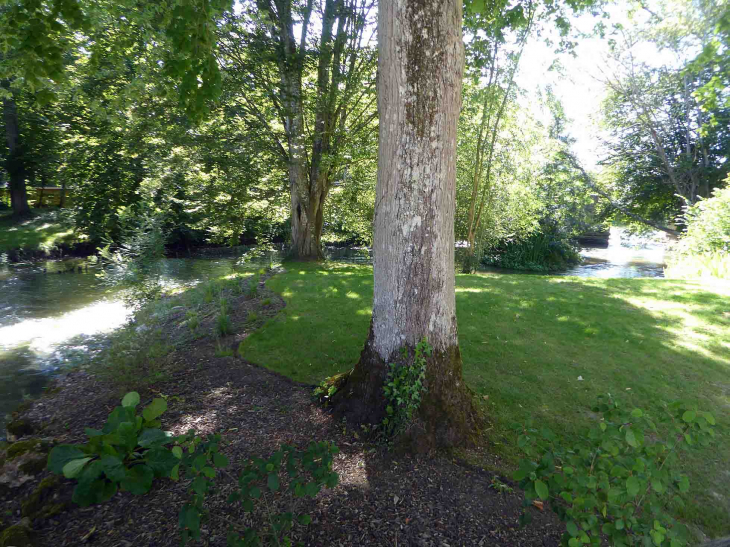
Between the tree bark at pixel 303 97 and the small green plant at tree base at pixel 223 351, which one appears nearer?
the small green plant at tree base at pixel 223 351

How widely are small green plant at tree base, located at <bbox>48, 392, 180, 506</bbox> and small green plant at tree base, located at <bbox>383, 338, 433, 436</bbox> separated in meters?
1.55

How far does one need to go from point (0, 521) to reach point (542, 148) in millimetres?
17208

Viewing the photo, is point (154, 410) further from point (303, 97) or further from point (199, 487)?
point (303, 97)

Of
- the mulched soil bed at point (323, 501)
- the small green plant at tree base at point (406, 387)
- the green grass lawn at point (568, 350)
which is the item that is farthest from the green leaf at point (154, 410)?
the green grass lawn at point (568, 350)

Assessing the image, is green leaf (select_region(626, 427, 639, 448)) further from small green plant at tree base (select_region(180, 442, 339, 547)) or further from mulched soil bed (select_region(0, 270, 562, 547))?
small green plant at tree base (select_region(180, 442, 339, 547))

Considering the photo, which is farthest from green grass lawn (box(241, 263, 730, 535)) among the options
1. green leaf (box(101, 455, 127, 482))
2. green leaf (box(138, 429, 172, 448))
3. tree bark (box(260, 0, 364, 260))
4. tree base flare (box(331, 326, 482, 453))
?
tree bark (box(260, 0, 364, 260))

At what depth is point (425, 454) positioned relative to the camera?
303 centimetres

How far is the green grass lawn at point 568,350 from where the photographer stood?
3.48m

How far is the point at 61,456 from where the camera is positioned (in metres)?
2.01

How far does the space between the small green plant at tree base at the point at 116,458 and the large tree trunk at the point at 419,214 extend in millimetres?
1614

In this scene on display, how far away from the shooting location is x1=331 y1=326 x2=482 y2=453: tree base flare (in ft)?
10.1

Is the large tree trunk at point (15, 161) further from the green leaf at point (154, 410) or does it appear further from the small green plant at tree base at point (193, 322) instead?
the green leaf at point (154, 410)

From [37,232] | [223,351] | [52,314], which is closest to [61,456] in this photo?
[223,351]

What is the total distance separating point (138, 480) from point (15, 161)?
23.8 metres
